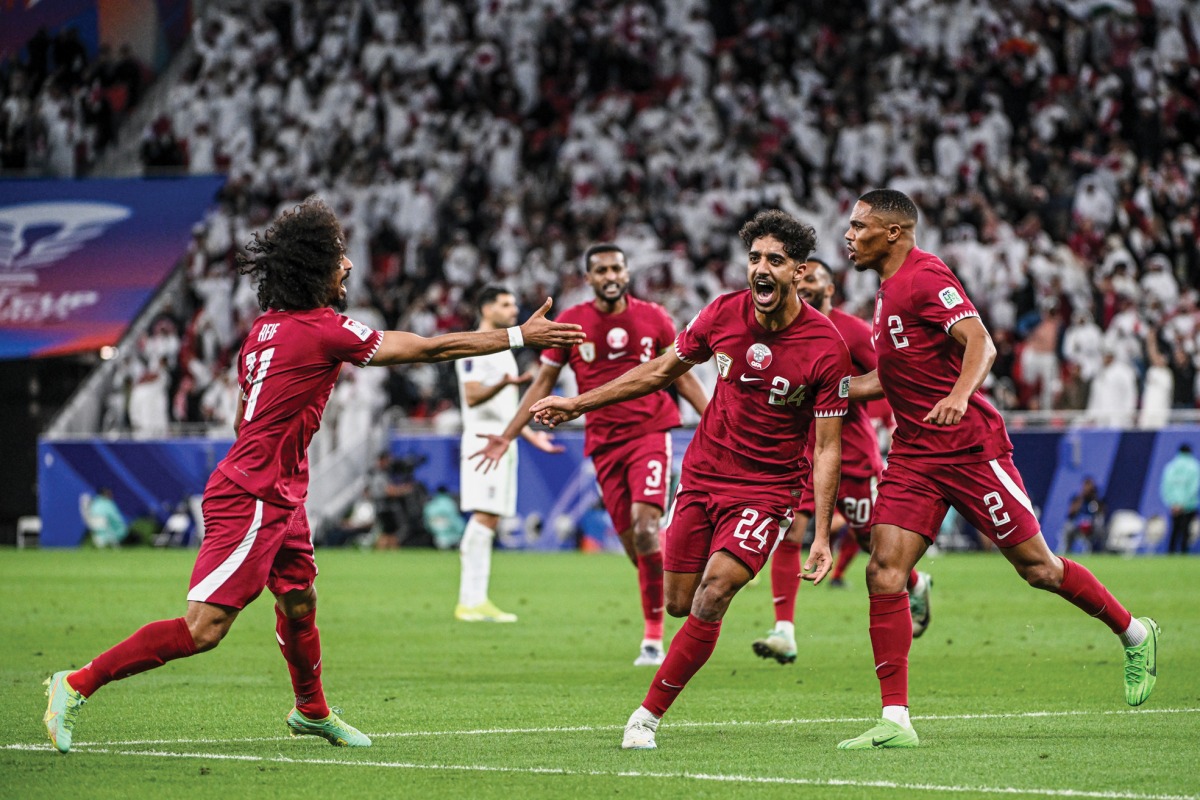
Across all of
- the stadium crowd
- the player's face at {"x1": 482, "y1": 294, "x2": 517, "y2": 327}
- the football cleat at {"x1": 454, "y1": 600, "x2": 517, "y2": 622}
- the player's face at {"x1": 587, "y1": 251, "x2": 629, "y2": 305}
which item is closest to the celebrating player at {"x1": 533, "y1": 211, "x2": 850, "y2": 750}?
the player's face at {"x1": 587, "y1": 251, "x2": 629, "y2": 305}

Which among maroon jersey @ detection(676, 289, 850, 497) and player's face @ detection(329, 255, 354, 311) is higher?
player's face @ detection(329, 255, 354, 311)

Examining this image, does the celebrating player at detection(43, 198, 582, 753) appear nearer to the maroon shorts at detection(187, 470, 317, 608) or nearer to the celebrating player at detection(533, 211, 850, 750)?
the maroon shorts at detection(187, 470, 317, 608)

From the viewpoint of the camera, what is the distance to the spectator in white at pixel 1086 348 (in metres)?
25.0

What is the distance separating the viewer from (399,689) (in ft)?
35.0

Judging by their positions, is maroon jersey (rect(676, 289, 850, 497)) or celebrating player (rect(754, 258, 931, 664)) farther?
celebrating player (rect(754, 258, 931, 664))

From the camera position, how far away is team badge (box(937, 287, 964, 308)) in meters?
8.35

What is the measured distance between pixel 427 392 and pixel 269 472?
20854 millimetres

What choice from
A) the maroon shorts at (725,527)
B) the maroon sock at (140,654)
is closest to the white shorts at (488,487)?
the maroon shorts at (725,527)

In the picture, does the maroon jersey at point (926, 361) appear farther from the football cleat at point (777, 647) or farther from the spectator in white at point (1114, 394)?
the spectator in white at point (1114, 394)

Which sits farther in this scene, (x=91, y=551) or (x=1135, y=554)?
(x=91, y=551)

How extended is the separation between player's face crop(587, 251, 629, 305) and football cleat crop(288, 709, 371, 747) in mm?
5124

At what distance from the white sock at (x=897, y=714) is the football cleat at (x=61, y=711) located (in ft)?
11.9

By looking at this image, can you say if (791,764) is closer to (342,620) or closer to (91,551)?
(342,620)

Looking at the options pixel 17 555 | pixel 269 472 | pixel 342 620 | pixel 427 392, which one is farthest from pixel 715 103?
pixel 269 472
